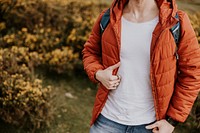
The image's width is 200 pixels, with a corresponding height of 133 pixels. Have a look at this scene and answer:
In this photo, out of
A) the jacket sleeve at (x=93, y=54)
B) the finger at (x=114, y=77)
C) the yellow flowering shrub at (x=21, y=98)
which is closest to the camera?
the finger at (x=114, y=77)

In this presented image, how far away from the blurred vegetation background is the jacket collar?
6.11 feet

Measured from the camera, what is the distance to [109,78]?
225cm

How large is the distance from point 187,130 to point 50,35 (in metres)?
2.30

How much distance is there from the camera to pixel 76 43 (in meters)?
5.50

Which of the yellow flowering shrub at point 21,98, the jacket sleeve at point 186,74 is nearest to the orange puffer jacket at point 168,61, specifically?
the jacket sleeve at point 186,74

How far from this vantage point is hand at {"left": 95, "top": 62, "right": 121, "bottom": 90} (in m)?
2.23

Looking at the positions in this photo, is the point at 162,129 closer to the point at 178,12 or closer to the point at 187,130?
the point at 178,12

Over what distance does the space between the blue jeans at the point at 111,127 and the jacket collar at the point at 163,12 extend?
58 cm

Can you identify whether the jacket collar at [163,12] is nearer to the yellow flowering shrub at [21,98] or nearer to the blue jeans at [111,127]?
the blue jeans at [111,127]

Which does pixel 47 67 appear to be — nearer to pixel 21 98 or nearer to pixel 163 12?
pixel 21 98

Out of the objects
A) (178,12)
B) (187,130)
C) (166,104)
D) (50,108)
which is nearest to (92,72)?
(166,104)

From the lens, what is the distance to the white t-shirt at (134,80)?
7.06 feet

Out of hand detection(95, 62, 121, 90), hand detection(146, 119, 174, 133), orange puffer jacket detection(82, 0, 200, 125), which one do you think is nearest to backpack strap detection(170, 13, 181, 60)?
orange puffer jacket detection(82, 0, 200, 125)

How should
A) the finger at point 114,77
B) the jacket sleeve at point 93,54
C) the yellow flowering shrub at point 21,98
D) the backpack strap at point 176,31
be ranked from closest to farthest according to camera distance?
the backpack strap at point 176,31
the finger at point 114,77
the jacket sleeve at point 93,54
the yellow flowering shrub at point 21,98
